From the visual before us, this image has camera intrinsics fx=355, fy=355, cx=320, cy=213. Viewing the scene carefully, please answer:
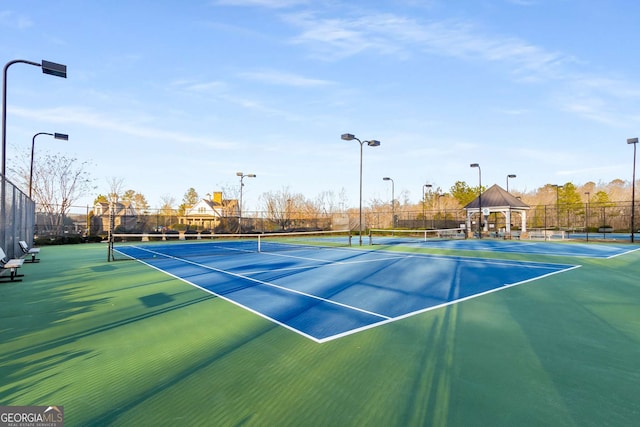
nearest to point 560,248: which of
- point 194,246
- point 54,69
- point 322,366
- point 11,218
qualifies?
point 322,366

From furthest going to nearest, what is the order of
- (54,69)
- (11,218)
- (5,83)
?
1. (11,218)
2. (5,83)
3. (54,69)

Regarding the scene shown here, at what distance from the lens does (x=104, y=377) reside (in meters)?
3.65

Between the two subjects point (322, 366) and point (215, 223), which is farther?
point (215, 223)

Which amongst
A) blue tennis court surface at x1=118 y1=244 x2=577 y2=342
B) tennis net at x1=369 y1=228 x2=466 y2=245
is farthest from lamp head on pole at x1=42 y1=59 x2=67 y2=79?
tennis net at x1=369 y1=228 x2=466 y2=245

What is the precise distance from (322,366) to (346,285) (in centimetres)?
498

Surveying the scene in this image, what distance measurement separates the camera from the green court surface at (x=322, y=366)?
9.78ft

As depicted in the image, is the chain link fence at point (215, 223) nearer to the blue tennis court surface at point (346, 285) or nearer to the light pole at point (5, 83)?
the light pole at point (5, 83)

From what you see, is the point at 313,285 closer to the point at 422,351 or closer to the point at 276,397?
the point at 422,351

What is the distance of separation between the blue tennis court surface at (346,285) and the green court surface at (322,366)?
478mm

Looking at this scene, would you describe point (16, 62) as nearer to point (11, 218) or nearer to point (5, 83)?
point (5, 83)

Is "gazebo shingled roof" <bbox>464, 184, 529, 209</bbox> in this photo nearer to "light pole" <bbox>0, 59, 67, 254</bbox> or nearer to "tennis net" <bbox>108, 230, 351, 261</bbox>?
"tennis net" <bbox>108, 230, 351, 261</bbox>

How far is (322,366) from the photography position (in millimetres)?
3943

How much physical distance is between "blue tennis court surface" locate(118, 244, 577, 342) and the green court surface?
48 centimetres

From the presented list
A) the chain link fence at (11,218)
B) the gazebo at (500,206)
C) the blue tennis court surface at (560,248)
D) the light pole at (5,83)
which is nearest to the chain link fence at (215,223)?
the chain link fence at (11,218)
